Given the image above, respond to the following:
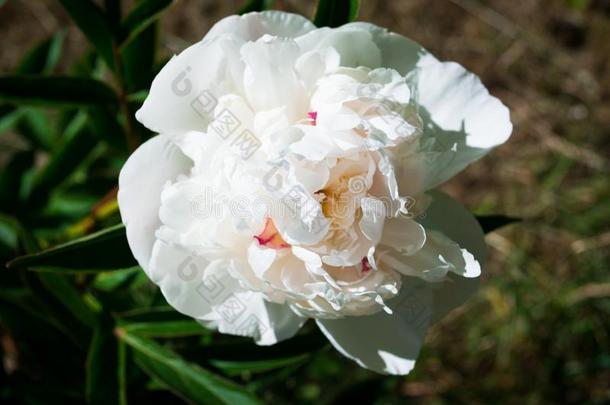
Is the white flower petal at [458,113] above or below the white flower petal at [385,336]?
above

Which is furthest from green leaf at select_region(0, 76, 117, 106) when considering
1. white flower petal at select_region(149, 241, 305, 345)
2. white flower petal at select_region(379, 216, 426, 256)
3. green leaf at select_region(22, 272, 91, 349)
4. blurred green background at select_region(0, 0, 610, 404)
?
white flower petal at select_region(379, 216, 426, 256)

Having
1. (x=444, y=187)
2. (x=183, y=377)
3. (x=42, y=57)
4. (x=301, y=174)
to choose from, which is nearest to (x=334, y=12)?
(x=301, y=174)

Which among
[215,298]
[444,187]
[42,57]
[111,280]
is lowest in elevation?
[444,187]

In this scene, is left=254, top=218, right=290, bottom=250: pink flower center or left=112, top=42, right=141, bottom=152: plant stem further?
left=112, top=42, right=141, bottom=152: plant stem

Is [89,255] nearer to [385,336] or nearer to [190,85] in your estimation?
[190,85]

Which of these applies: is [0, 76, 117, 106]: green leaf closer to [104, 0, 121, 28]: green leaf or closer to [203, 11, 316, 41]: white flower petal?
[104, 0, 121, 28]: green leaf

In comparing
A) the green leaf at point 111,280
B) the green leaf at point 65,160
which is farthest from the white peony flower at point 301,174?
the green leaf at point 65,160

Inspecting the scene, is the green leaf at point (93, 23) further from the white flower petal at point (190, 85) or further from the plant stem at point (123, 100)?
the white flower petal at point (190, 85)
